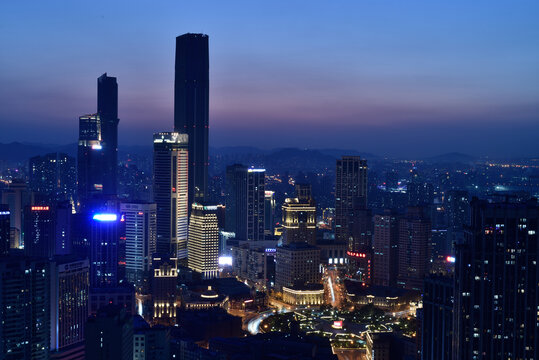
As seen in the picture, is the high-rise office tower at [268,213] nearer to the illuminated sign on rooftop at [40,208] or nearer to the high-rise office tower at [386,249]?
the high-rise office tower at [386,249]

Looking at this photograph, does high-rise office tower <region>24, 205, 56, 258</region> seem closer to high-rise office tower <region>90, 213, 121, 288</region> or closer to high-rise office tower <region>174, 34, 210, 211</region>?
high-rise office tower <region>90, 213, 121, 288</region>

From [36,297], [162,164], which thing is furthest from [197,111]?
[36,297]

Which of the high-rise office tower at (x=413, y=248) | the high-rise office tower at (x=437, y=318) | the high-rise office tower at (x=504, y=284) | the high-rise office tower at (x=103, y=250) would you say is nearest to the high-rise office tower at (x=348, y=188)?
the high-rise office tower at (x=413, y=248)

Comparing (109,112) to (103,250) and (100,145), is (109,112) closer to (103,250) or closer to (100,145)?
(100,145)

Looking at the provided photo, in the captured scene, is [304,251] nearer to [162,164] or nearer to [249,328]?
[249,328]

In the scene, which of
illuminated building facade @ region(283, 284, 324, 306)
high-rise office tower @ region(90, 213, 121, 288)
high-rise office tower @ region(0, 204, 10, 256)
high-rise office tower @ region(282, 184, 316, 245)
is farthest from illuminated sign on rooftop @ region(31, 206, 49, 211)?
high-rise office tower @ region(282, 184, 316, 245)
